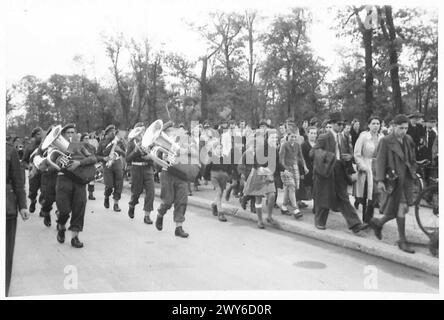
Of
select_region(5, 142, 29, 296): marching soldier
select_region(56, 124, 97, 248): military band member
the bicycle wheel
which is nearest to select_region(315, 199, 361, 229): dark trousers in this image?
the bicycle wheel

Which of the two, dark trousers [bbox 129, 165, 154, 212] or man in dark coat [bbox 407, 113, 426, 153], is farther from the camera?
dark trousers [bbox 129, 165, 154, 212]

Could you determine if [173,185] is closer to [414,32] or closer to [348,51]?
[414,32]

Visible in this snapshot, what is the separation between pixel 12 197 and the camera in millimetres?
4770

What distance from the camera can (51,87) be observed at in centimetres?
697

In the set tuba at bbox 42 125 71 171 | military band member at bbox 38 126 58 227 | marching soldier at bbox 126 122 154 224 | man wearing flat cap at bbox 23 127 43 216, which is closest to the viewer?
tuba at bbox 42 125 71 171

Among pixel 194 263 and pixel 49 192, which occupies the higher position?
pixel 49 192

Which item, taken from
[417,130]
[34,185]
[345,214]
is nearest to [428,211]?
[345,214]

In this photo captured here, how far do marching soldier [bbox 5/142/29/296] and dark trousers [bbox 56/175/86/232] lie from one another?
156 centimetres

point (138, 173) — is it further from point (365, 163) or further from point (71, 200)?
point (365, 163)

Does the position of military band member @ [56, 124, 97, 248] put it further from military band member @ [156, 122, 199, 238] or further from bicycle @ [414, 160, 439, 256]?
bicycle @ [414, 160, 439, 256]

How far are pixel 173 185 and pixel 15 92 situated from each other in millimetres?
2562

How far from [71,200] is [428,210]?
4494 millimetres

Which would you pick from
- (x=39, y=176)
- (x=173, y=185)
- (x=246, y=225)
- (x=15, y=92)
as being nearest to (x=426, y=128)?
(x=246, y=225)

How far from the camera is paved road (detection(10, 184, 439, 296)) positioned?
486cm
